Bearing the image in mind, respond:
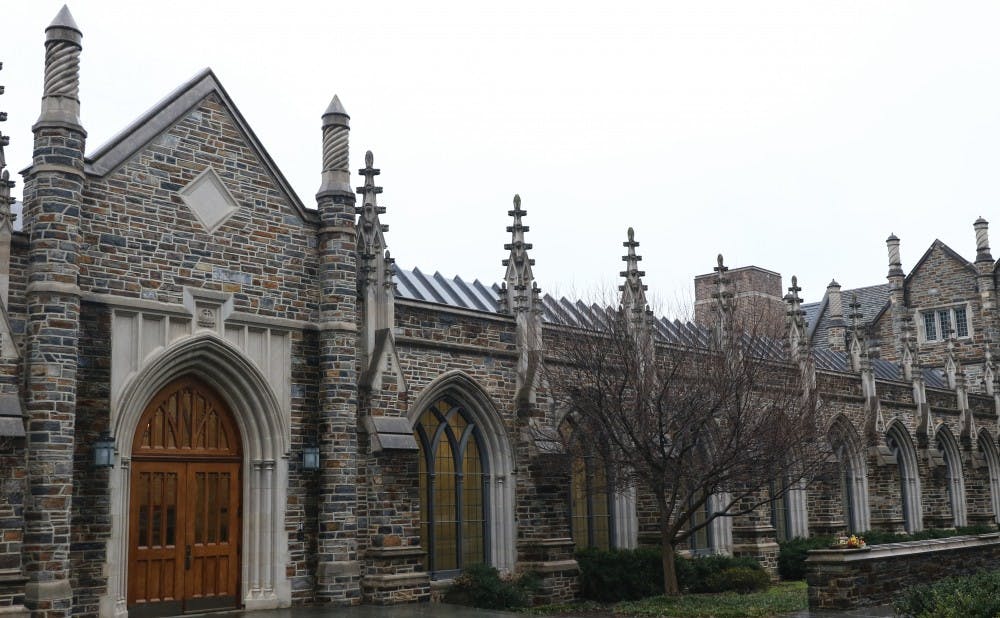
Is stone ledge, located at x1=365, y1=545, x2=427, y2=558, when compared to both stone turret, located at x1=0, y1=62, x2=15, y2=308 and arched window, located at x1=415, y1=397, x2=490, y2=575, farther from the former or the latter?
stone turret, located at x1=0, y1=62, x2=15, y2=308

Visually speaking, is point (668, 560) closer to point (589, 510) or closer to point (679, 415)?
point (679, 415)

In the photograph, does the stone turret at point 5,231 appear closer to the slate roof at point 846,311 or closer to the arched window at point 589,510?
the arched window at point 589,510

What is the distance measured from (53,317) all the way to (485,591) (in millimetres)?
8633

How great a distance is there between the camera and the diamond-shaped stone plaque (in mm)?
16875

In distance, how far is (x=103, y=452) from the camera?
48.9ft

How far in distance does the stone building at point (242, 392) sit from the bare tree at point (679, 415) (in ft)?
3.18

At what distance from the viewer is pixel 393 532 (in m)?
18.4

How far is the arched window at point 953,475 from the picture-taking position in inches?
1412

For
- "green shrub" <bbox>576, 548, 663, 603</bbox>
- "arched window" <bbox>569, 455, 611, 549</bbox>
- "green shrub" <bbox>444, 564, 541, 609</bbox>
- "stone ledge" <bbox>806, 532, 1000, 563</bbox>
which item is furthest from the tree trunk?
"stone ledge" <bbox>806, 532, 1000, 563</bbox>

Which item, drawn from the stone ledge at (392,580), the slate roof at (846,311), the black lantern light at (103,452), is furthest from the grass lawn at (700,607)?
the slate roof at (846,311)

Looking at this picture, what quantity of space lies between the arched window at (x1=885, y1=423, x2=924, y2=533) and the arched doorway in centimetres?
2285

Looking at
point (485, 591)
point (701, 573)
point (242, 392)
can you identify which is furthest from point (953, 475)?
point (242, 392)

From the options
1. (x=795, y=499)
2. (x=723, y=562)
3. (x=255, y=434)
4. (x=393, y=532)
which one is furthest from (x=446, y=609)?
(x=795, y=499)

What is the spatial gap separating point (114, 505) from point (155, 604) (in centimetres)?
173
